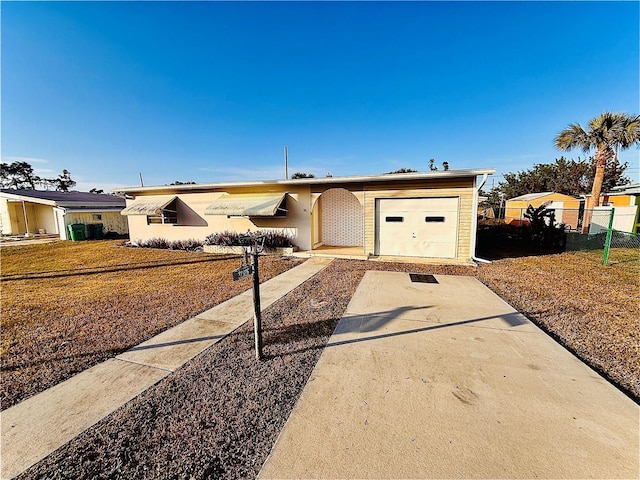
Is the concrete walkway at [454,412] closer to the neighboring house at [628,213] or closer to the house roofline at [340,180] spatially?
the house roofline at [340,180]

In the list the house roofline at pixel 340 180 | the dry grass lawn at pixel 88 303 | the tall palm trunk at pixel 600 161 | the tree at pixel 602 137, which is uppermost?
the tree at pixel 602 137

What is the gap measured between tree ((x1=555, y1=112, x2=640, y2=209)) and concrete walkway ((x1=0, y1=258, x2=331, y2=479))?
23.4 meters

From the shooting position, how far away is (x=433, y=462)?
205 cm

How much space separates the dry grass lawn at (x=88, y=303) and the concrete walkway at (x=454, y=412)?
310 centimetres

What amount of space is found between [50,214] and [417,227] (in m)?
27.1

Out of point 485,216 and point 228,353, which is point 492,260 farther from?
point 485,216

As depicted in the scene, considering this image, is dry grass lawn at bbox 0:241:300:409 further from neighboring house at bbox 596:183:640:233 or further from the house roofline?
neighboring house at bbox 596:183:640:233

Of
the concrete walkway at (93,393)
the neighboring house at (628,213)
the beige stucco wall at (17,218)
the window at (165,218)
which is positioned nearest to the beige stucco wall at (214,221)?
the window at (165,218)

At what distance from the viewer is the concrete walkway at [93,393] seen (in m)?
2.24

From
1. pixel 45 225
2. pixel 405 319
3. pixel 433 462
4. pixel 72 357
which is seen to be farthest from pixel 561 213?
pixel 45 225

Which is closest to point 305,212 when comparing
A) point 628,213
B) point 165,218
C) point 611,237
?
point 165,218

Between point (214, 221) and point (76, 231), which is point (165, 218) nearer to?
point (214, 221)

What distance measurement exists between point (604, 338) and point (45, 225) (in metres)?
31.3

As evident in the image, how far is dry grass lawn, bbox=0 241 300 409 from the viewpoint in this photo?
3.51 metres
